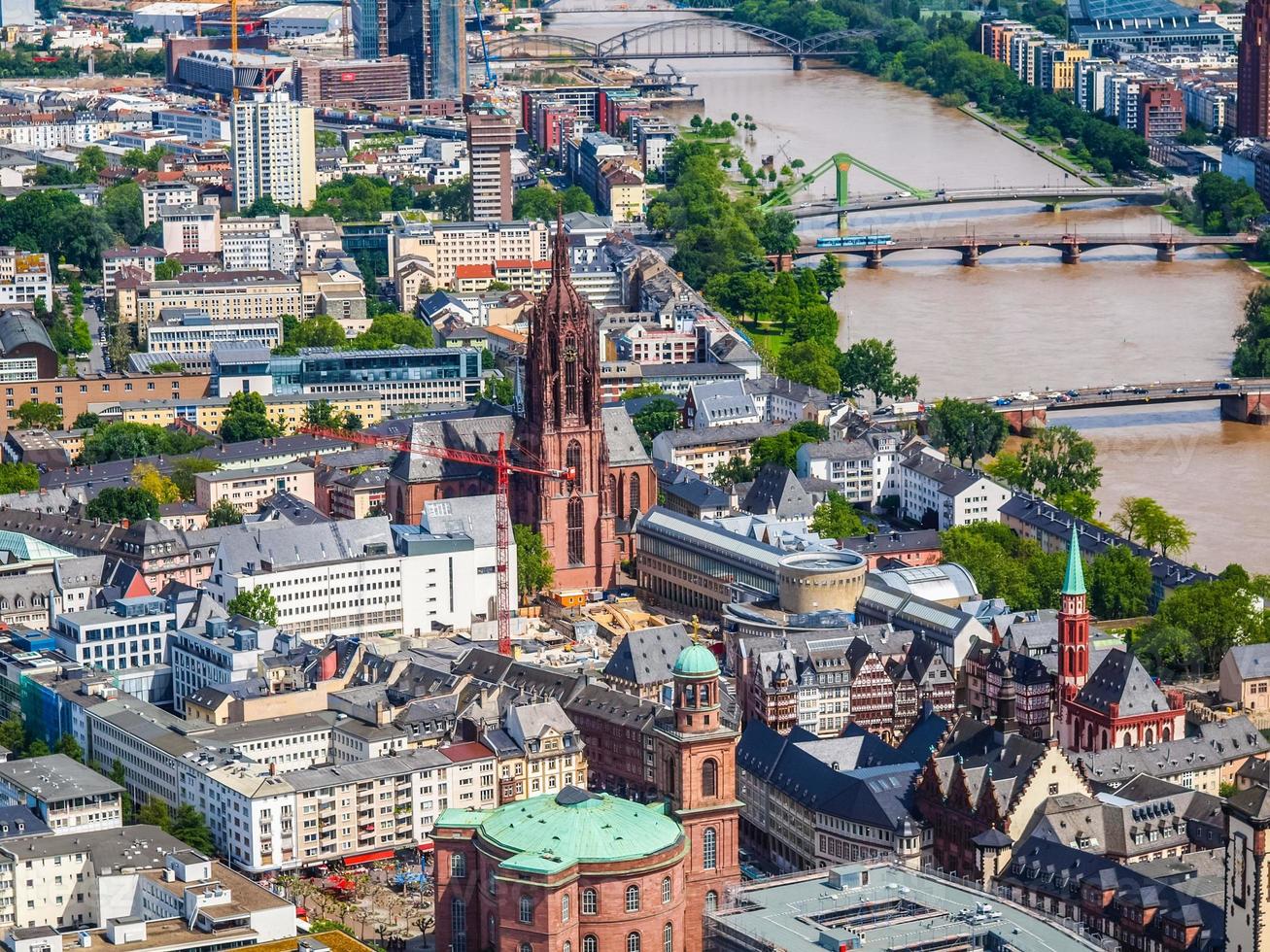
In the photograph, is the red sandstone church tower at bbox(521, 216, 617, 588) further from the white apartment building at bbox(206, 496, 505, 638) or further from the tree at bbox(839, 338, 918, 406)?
the tree at bbox(839, 338, 918, 406)

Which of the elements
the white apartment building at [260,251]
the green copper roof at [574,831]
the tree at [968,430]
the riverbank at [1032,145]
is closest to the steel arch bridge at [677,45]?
the riverbank at [1032,145]

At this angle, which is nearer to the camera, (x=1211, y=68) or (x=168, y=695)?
(x=168, y=695)

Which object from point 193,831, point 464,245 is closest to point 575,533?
point 193,831

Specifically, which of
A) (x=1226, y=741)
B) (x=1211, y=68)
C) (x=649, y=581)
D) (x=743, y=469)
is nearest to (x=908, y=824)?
(x=1226, y=741)

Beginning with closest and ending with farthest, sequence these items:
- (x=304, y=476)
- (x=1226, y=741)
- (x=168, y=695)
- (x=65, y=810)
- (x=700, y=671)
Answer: (x=700, y=671), (x=65, y=810), (x=1226, y=741), (x=168, y=695), (x=304, y=476)

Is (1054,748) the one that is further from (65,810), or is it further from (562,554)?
(562,554)

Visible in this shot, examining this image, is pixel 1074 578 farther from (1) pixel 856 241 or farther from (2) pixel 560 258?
(1) pixel 856 241

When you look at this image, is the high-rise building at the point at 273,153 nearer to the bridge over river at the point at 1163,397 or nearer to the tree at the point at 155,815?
the bridge over river at the point at 1163,397
